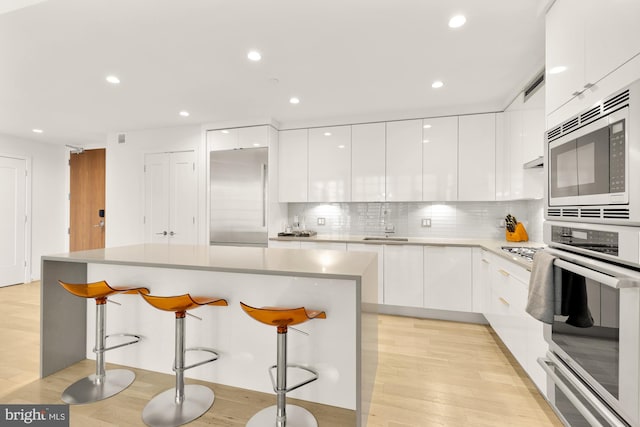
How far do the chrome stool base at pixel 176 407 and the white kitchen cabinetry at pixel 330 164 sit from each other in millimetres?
2674

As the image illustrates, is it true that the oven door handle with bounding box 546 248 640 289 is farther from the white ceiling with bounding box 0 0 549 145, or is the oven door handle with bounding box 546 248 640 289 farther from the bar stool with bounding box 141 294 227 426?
the bar stool with bounding box 141 294 227 426

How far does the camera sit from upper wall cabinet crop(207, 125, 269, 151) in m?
4.15

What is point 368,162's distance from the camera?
3996mm

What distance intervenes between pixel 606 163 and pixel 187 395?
8.67 ft

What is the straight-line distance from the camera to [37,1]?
192 centimetres

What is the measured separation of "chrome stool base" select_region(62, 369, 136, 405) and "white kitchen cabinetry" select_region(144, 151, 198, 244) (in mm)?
2424

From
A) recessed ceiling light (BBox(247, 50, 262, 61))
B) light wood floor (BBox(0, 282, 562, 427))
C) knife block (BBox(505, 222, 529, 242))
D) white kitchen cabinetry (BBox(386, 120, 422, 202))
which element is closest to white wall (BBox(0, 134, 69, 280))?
light wood floor (BBox(0, 282, 562, 427))

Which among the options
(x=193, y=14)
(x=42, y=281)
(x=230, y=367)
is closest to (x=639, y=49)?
(x=193, y=14)

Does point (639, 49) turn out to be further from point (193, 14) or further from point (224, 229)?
point (224, 229)

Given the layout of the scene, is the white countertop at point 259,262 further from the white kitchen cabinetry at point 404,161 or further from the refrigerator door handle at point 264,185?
the white kitchen cabinetry at point 404,161

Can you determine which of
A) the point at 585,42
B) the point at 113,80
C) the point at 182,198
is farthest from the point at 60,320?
the point at 585,42

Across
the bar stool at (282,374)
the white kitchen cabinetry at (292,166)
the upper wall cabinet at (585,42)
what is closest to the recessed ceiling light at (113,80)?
the white kitchen cabinetry at (292,166)

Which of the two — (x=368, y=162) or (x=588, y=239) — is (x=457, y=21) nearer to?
(x=588, y=239)

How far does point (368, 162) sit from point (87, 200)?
5.37 metres
